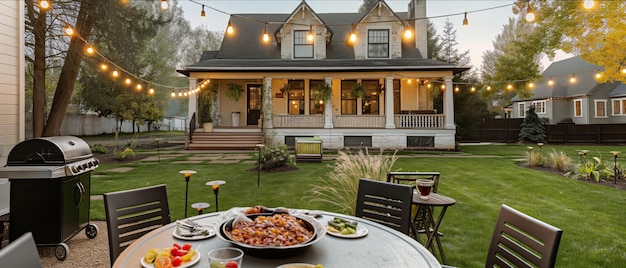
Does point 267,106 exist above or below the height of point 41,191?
above

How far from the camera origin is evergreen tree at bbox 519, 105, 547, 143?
66.3 ft

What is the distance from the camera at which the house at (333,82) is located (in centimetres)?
1533

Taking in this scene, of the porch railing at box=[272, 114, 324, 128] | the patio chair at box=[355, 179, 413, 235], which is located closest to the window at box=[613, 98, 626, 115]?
the porch railing at box=[272, 114, 324, 128]

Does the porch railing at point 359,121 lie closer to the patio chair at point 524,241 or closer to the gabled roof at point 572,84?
the patio chair at point 524,241

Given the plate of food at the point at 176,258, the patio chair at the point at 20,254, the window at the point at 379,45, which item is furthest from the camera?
the window at the point at 379,45

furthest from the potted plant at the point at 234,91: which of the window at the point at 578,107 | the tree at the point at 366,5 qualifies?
the window at the point at 578,107

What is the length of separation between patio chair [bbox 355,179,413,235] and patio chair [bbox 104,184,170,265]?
5.24ft

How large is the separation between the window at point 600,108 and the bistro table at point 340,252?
30839 mm

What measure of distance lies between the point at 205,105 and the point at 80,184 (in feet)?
43.9

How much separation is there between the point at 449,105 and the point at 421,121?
1.43 m

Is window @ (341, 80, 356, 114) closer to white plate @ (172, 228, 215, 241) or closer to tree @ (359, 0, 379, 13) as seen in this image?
tree @ (359, 0, 379, 13)

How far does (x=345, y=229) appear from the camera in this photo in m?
1.98

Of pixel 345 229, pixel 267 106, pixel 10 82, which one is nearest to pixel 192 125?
pixel 267 106

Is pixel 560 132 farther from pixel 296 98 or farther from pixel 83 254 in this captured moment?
pixel 83 254
